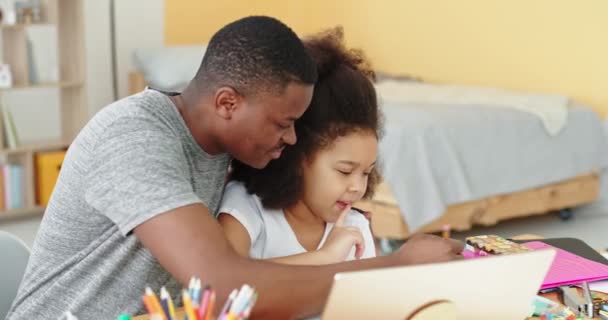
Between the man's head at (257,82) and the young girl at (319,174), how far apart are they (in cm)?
17

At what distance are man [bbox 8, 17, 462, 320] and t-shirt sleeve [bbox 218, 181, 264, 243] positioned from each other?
0.14 ft

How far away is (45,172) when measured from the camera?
414 centimetres

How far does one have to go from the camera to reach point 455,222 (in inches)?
141

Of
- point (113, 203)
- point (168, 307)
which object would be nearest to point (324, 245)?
point (113, 203)

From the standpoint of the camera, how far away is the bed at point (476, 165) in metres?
3.40

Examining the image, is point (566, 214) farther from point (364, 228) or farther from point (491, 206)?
point (364, 228)

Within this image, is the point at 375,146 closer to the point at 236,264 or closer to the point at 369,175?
the point at 369,175

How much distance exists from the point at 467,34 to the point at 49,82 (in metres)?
2.09

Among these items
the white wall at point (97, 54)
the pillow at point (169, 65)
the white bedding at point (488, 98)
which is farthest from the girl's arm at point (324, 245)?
the white wall at point (97, 54)

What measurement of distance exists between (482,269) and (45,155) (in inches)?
134

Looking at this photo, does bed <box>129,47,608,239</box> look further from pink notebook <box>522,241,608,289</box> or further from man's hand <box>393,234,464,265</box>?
man's hand <box>393,234,464,265</box>

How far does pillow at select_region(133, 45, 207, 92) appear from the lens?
14.6 feet

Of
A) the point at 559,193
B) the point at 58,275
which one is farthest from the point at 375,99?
the point at 559,193

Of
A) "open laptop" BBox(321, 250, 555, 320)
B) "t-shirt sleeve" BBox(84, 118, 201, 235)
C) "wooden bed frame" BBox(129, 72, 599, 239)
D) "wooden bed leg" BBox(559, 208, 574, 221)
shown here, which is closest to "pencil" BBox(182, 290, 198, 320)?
"open laptop" BBox(321, 250, 555, 320)
